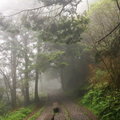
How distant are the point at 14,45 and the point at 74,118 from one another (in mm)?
14702

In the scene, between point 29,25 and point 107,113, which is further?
point 29,25

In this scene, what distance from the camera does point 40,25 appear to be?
12961mm

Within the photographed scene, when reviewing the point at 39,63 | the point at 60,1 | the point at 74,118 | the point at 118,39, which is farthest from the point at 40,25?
the point at 39,63

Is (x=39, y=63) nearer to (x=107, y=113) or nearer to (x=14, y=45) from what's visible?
(x=14, y=45)

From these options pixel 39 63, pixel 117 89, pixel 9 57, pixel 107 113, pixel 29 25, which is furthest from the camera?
pixel 9 57

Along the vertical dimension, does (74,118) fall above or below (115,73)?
below

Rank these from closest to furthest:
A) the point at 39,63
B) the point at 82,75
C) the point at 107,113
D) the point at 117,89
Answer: the point at 107,113
the point at 117,89
the point at 39,63
the point at 82,75

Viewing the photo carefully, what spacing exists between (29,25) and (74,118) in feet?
23.3

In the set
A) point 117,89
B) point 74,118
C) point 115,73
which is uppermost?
point 115,73

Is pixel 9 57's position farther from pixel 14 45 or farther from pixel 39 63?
pixel 39 63

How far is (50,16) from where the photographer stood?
12.5 metres

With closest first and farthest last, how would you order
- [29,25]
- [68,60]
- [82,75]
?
[29,25]
[82,75]
[68,60]

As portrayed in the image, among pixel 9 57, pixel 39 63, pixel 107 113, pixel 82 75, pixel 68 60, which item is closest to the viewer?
pixel 107 113

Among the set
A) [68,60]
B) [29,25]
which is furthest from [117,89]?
[68,60]
